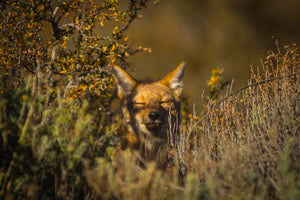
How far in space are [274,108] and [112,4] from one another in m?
2.72

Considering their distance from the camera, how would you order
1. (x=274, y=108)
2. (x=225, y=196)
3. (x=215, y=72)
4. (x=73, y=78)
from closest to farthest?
(x=225, y=196)
(x=215, y=72)
(x=274, y=108)
(x=73, y=78)

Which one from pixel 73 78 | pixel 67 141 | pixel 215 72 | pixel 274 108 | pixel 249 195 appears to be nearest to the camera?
pixel 249 195

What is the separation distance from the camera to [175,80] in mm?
3906

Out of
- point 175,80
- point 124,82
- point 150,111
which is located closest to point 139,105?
point 150,111

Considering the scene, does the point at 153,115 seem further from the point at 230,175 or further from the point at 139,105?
the point at 230,175

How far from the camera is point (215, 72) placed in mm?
2113

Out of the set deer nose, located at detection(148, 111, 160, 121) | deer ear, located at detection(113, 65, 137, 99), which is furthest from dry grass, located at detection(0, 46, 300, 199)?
deer ear, located at detection(113, 65, 137, 99)

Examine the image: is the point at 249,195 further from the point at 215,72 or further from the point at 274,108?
the point at 274,108

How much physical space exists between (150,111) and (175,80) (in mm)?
905

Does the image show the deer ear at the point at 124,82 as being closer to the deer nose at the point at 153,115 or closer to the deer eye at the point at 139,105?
the deer eye at the point at 139,105

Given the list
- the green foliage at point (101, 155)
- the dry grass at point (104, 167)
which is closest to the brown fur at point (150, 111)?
the green foliage at point (101, 155)

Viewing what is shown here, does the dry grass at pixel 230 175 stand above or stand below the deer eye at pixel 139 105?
below

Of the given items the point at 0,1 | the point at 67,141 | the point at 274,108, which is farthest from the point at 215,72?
the point at 0,1

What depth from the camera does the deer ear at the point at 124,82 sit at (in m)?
3.58
